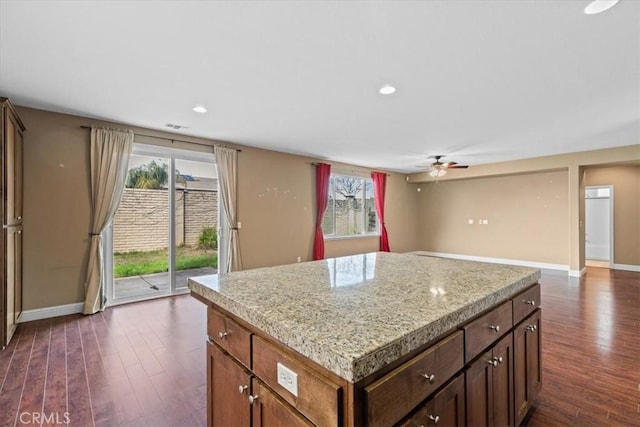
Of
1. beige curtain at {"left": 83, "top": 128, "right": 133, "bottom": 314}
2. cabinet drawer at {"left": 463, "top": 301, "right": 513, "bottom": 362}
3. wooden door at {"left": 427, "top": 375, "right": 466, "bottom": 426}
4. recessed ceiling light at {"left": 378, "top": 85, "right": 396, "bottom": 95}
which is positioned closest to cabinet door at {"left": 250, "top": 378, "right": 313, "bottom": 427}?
wooden door at {"left": 427, "top": 375, "right": 466, "bottom": 426}

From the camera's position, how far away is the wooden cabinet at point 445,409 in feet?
3.16

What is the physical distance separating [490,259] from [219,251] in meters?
6.79

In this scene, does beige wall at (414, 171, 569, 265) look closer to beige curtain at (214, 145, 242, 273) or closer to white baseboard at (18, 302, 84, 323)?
beige curtain at (214, 145, 242, 273)

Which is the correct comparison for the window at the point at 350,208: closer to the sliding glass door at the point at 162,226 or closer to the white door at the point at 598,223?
the sliding glass door at the point at 162,226

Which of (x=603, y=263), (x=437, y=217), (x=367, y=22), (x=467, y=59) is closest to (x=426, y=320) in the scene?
(x=367, y=22)

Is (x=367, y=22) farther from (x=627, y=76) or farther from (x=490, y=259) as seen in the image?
(x=490, y=259)

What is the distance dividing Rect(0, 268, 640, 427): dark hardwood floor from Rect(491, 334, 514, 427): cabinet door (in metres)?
0.61

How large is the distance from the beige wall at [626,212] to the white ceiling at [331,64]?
137 inches

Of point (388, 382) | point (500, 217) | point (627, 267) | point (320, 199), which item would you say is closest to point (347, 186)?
point (320, 199)

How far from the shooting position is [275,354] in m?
1.00

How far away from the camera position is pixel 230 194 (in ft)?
16.8

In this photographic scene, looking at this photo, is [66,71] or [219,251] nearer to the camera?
[66,71]

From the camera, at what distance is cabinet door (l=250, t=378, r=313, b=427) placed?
0.93 m

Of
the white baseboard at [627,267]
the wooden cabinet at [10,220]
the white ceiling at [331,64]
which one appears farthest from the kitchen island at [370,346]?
the white baseboard at [627,267]
